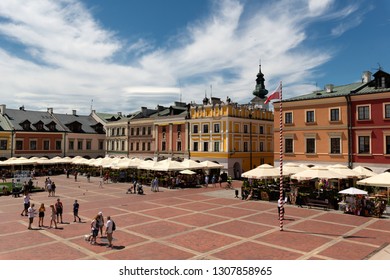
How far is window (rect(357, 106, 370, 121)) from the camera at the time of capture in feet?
113

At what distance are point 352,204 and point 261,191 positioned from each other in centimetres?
819

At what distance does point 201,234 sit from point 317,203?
12.6 meters

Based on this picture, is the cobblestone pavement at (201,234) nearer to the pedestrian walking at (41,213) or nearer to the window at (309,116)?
the pedestrian walking at (41,213)

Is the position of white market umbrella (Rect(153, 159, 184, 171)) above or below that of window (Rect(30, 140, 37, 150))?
below

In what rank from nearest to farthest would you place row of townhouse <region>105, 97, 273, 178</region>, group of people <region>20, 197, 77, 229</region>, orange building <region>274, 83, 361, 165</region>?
group of people <region>20, 197, 77, 229</region>
orange building <region>274, 83, 361, 165</region>
row of townhouse <region>105, 97, 273, 178</region>

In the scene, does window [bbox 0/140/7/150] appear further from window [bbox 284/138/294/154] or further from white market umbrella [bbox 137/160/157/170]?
window [bbox 284/138/294/154]

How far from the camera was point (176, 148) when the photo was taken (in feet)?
184

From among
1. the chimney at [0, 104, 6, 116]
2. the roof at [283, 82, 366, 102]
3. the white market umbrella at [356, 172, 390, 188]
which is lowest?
the white market umbrella at [356, 172, 390, 188]

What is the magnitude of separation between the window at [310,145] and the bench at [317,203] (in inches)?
513

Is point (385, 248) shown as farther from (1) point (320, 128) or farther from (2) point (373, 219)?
Result: (1) point (320, 128)

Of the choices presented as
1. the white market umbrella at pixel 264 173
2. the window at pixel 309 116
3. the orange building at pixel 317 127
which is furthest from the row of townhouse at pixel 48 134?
the window at pixel 309 116

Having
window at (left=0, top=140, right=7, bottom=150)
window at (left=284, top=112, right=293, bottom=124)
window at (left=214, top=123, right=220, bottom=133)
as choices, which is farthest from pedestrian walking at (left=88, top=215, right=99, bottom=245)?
window at (left=0, top=140, right=7, bottom=150)

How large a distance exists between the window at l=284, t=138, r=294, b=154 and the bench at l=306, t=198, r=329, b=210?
14116mm
